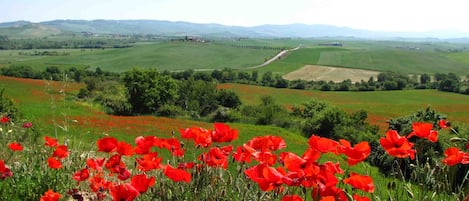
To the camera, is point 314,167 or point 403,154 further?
point 403,154

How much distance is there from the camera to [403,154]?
2787 millimetres

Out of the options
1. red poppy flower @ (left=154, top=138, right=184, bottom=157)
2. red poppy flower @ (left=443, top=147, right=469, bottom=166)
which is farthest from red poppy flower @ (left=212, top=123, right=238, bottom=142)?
red poppy flower @ (left=443, top=147, right=469, bottom=166)

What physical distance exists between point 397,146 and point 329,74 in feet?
322

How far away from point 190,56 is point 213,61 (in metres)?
8.62

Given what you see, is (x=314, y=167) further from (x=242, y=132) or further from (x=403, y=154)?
(x=242, y=132)

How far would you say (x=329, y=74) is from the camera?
324ft

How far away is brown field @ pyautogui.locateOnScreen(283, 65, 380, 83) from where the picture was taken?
307 feet

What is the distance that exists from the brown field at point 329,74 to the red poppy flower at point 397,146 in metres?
89.7

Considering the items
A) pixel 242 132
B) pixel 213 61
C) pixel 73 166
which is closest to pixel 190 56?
pixel 213 61

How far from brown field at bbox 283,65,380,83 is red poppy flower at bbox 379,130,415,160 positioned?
89669 millimetres

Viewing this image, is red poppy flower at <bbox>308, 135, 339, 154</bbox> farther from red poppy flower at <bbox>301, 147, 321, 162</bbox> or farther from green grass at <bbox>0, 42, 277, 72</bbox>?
green grass at <bbox>0, 42, 277, 72</bbox>

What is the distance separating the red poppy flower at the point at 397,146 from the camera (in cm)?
279

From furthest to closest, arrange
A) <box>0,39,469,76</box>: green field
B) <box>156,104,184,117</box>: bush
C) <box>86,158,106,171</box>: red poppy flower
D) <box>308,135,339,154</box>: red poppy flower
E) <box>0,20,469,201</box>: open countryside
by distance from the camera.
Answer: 1. <box>0,39,469,76</box>: green field
2. <box>156,104,184,117</box>: bush
3. <box>86,158,106,171</box>: red poppy flower
4. <box>0,20,469,201</box>: open countryside
5. <box>308,135,339,154</box>: red poppy flower

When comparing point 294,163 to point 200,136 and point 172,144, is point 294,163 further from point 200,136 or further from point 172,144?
point 172,144
